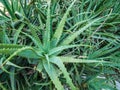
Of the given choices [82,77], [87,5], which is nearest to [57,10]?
[87,5]

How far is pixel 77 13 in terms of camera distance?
3.67ft

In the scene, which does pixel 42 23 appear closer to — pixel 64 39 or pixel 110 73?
pixel 64 39

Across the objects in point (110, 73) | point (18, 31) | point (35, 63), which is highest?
point (18, 31)

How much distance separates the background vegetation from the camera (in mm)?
811

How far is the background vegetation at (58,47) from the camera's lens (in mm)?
811

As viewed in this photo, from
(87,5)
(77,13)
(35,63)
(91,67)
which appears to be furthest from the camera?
(87,5)

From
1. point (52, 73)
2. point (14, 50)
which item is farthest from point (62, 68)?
point (14, 50)

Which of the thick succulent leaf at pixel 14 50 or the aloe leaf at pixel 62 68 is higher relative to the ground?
the thick succulent leaf at pixel 14 50

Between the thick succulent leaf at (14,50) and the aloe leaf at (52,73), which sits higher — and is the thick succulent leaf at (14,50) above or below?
above

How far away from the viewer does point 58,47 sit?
2.73 ft

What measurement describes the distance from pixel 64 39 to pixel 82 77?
18cm

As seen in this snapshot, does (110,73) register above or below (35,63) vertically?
below

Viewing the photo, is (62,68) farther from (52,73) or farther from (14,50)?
(14,50)

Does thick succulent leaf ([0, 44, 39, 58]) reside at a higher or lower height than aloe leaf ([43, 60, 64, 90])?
higher
